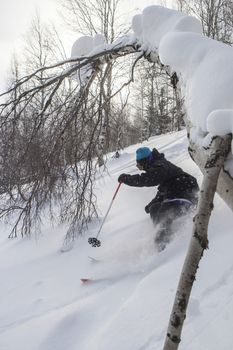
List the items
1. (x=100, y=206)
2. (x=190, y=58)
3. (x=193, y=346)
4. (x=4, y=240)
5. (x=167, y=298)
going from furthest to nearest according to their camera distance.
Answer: (x=4, y=240), (x=100, y=206), (x=167, y=298), (x=193, y=346), (x=190, y=58)

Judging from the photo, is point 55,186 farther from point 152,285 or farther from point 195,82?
point 195,82

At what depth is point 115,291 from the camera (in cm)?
429

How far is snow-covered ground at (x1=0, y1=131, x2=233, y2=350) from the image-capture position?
3.08 metres

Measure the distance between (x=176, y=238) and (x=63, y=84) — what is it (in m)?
2.44

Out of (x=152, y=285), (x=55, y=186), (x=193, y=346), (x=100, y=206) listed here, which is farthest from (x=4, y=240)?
(x=193, y=346)

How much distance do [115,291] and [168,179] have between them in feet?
6.30

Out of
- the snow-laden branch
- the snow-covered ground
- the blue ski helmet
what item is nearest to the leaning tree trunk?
the snow-laden branch

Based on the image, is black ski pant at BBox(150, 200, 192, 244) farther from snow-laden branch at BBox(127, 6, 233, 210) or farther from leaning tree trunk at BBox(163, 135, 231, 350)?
leaning tree trunk at BBox(163, 135, 231, 350)

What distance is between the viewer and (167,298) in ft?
11.4

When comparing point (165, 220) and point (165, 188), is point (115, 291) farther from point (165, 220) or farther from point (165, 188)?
point (165, 188)

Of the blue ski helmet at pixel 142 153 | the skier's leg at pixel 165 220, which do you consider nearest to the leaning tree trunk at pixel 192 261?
the skier's leg at pixel 165 220

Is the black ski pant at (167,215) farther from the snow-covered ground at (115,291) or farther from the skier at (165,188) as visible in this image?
the snow-covered ground at (115,291)

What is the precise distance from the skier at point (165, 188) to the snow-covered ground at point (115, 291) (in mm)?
182

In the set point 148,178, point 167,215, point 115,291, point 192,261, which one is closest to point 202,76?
point 192,261
